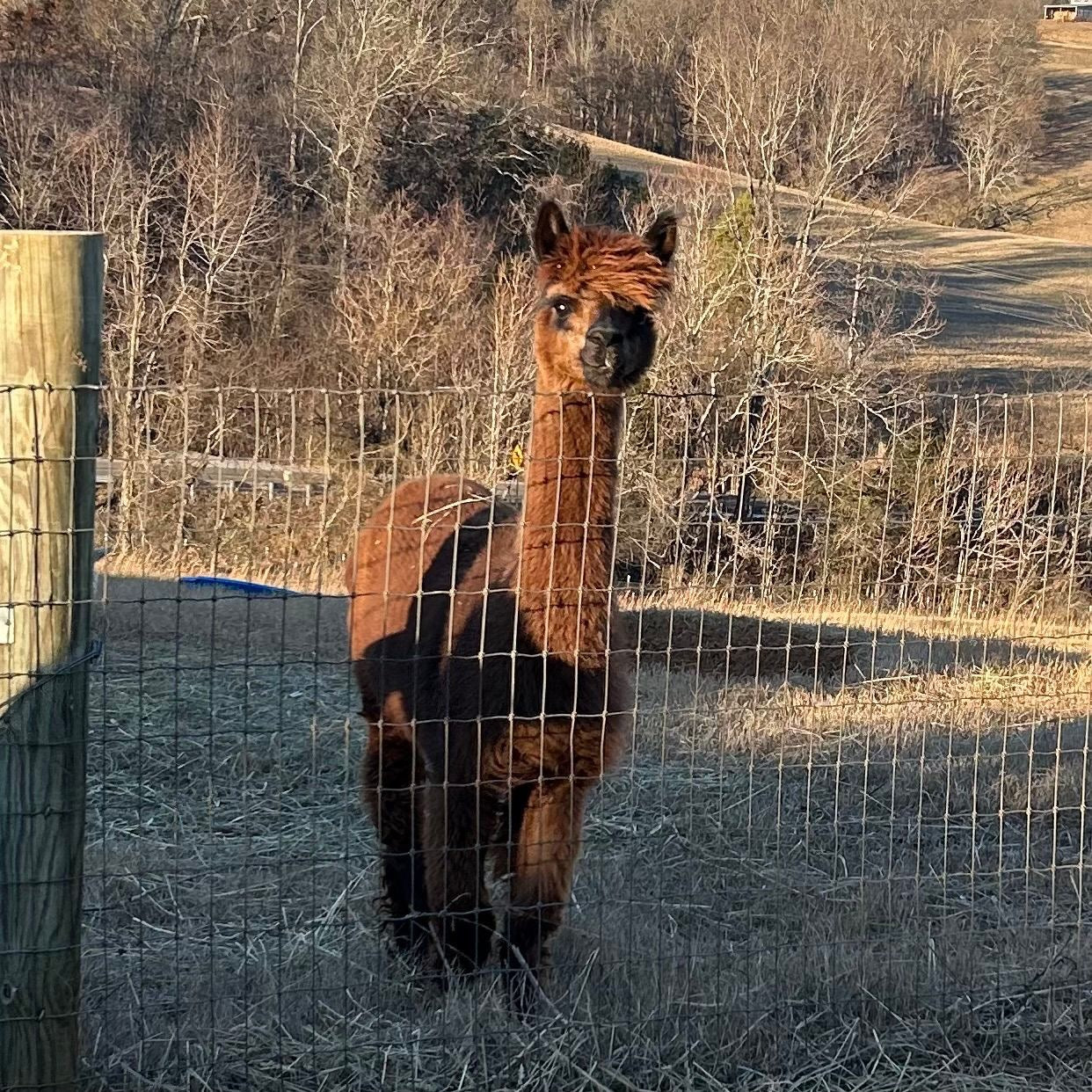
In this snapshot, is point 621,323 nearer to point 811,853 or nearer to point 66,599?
point 66,599

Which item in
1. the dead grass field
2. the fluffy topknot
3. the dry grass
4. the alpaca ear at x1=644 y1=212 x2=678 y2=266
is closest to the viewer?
the dry grass

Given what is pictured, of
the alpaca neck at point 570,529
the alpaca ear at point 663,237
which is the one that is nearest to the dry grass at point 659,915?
the alpaca neck at point 570,529

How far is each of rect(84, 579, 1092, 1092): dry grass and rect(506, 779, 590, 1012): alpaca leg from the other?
0.53 feet

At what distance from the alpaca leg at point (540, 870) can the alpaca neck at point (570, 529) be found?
1.58ft

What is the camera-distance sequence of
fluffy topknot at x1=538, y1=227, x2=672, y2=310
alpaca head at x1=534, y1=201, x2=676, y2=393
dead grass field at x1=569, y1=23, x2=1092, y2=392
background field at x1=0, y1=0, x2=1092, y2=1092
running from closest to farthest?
background field at x1=0, y1=0, x2=1092, y2=1092
alpaca head at x1=534, y1=201, x2=676, y2=393
fluffy topknot at x1=538, y1=227, x2=672, y2=310
dead grass field at x1=569, y1=23, x2=1092, y2=392

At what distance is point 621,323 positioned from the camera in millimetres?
5094

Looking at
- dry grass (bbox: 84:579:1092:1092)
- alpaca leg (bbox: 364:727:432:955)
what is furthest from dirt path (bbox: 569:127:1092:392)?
alpaca leg (bbox: 364:727:432:955)

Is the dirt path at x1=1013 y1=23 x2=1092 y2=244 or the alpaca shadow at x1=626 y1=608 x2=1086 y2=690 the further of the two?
the dirt path at x1=1013 y1=23 x2=1092 y2=244

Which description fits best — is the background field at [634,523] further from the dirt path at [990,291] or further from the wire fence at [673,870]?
the dirt path at [990,291]

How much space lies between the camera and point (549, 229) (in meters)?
5.26

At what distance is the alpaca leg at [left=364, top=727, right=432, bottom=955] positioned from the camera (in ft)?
19.0

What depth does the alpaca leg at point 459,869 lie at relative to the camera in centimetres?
504

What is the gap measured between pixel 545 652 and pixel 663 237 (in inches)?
64.2

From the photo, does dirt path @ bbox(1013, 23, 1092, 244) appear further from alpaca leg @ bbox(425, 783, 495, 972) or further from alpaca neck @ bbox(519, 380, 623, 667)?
alpaca leg @ bbox(425, 783, 495, 972)
